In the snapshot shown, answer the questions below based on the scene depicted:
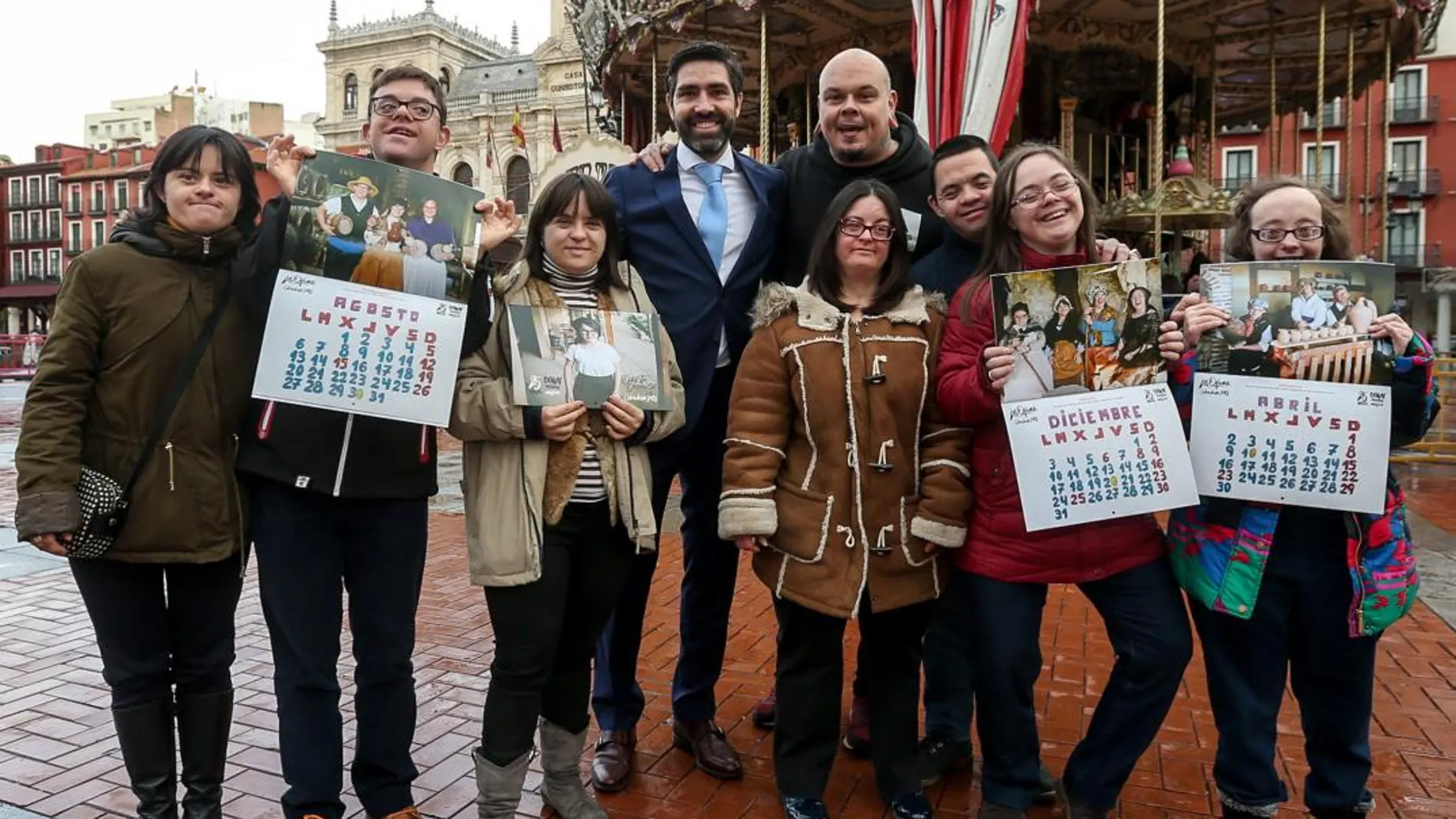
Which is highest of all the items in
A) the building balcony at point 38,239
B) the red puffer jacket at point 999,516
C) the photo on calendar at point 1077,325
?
the building balcony at point 38,239

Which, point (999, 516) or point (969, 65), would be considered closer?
point (999, 516)

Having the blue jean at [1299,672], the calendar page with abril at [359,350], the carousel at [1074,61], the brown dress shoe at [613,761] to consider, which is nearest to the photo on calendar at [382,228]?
the calendar page with abril at [359,350]

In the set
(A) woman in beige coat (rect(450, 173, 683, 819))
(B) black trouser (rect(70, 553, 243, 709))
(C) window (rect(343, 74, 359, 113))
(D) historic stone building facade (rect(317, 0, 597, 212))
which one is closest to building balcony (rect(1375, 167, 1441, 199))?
(D) historic stone building facade (rect(317, 0, 597, 212))

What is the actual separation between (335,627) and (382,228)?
111 cm

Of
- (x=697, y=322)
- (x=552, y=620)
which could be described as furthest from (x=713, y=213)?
(x=552, y=620)

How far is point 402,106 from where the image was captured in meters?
2.71

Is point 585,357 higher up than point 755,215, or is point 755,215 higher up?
point 755,215

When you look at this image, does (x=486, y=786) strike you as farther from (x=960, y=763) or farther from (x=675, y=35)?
→ (x=675, y=35)

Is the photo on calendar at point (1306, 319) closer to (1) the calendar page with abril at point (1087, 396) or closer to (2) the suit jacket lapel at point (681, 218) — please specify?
(1) the calendar page with abril at point (1087, 396)

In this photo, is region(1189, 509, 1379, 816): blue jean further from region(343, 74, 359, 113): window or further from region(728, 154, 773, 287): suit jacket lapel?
region(343, 74, 359, 113): window

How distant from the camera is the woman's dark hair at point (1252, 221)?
8.43 feet

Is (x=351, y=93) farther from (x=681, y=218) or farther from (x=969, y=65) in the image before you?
(x=681, y=218)

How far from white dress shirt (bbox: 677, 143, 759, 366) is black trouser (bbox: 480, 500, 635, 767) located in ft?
3.28

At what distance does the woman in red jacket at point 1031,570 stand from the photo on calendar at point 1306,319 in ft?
0.57
